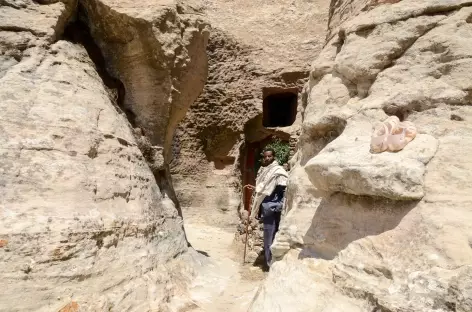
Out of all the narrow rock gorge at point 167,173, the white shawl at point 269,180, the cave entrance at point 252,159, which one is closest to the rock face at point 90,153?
the narrow rock gorge at point 167,173

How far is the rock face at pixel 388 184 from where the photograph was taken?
1.58 metres

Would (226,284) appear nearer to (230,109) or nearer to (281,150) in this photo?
(281,150)

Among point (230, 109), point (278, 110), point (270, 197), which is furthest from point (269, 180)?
point (278, 110)

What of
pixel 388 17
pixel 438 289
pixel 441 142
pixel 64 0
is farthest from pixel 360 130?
pixel 64 0

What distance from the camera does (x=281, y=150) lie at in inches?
368

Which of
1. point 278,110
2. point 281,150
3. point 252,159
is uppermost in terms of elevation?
point 278,110

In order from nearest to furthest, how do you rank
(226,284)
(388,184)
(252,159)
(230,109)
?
(388,184) < (226,284) < (230,109) < (252,159)

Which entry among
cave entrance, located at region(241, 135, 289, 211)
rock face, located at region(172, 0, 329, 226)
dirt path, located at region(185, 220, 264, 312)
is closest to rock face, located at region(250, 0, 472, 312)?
dirt path, located at region(185, 220, 264, 312)

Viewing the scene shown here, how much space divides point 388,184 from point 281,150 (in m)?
7.62

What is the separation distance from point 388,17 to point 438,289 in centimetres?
165

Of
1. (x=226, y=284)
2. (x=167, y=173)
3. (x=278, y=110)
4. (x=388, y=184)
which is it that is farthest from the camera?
(x=278, y=110)

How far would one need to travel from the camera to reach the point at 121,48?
385 centimetres

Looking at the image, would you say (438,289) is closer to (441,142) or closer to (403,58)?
(441,142)

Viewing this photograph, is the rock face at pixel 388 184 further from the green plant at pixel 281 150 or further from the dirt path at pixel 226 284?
the green plant at pixel 281 150
